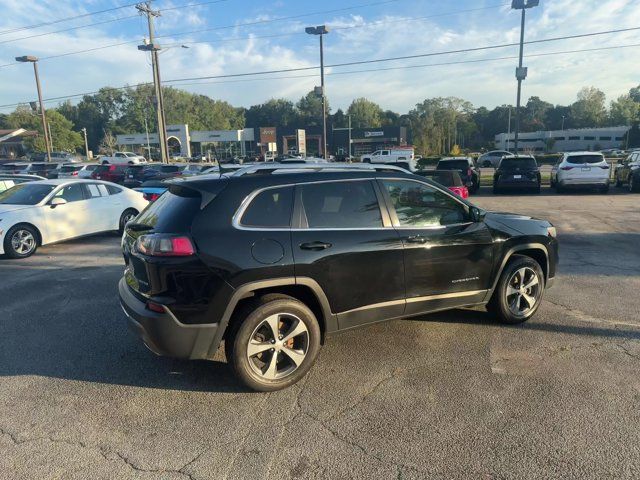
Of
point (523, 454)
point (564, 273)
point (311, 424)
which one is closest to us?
point (523, 454)

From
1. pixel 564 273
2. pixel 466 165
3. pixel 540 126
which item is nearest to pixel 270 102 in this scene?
pixel 540 126

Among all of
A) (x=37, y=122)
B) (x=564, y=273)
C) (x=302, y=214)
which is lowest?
(x=564, y=273)

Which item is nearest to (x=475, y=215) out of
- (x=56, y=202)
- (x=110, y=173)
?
(x=56, y=202)

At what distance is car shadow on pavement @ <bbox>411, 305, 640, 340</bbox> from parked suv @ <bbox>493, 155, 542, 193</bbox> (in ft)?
48.6

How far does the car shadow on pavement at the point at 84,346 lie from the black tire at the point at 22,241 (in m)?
2.29

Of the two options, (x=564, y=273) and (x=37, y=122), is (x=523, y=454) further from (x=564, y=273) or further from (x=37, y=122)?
(x=37, y=122)

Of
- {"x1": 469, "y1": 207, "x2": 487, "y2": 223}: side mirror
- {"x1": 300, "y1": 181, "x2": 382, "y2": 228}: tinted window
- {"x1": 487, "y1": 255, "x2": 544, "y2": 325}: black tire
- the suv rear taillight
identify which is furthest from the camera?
{"x1": 487, "y1": 255, "x2": 544, "y2": 325}: black tire

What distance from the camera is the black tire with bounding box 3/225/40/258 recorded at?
837cm

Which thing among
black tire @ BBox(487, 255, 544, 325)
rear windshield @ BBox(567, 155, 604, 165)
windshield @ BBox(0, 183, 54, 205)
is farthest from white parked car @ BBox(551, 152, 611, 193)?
windshield @ BBox(0, 183, 54, 205)

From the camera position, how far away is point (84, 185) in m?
10.1

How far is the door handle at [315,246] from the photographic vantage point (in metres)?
3.53

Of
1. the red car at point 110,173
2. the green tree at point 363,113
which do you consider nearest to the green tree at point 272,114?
the green tree at point 363,113

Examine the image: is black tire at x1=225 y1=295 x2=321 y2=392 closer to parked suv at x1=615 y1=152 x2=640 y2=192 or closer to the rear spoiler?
the rear spoiler

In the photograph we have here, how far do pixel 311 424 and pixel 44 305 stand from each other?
170 inches
